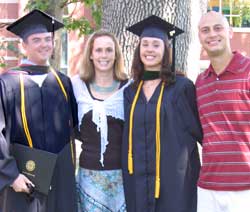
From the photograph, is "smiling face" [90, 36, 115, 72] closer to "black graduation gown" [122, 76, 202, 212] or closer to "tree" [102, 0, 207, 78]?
"black graduation gown" [122, 76, 202, 212]

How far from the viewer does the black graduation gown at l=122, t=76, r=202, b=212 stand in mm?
4055

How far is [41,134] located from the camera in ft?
13.4

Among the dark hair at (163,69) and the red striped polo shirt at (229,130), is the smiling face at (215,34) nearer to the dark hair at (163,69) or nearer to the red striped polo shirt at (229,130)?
the red striped polo shirt at (229,130)

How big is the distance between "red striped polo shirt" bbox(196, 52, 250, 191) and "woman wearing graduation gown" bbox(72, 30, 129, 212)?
30.8 inches

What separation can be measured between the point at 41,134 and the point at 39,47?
0.70 meters

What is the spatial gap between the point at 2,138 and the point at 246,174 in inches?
71.3

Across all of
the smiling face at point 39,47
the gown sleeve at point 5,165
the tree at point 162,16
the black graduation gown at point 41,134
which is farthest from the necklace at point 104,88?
the tree at point 162,16

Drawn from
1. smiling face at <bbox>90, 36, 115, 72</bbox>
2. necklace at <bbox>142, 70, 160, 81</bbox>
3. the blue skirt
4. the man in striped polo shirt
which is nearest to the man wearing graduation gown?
the blue skirt

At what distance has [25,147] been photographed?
399cm

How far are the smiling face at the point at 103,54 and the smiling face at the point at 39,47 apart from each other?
1.22 feet

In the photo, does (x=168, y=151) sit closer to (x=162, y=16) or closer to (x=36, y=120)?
(x=36, y=120)

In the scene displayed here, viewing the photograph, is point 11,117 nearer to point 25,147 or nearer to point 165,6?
point 25,147

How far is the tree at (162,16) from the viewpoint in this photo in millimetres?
5383

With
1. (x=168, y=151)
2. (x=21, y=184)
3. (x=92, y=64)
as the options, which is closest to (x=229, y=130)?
(x=168, y=151)
